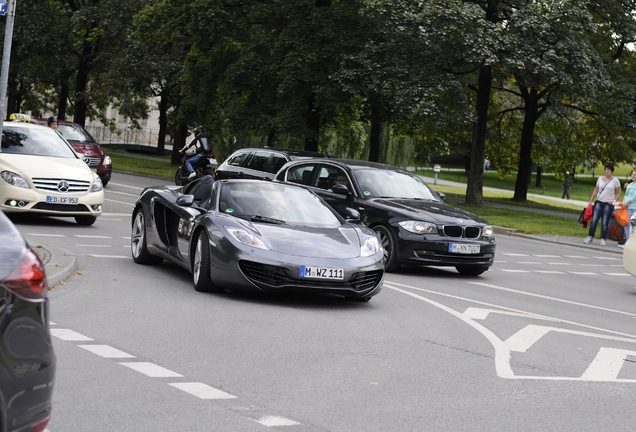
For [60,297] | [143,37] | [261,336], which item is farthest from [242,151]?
[143,37]

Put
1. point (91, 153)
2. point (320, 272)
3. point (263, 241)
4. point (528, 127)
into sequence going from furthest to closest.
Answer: point (528, 127), point (91, 153), point (263, 241), point (320, 272)

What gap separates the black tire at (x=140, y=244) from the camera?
1474 centimetres

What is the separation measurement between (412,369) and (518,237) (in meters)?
21.2

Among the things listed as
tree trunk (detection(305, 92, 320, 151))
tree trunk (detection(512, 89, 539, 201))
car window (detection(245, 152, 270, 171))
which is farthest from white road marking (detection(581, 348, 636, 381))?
tree trunk (detection(512, 89, 539, 201))

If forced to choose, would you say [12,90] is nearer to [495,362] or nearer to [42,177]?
[42,177]

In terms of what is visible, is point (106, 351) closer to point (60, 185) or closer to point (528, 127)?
point (60, 185)

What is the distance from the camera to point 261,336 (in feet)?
32.1

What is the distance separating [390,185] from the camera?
59.1ft

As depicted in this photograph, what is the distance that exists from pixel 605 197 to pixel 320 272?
680 inches

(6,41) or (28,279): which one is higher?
(6,41)

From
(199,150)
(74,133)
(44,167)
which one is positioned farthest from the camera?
(74,133)

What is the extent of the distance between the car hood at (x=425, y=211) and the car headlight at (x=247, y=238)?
4.81 m

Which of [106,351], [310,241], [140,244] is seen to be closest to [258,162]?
[140,244]

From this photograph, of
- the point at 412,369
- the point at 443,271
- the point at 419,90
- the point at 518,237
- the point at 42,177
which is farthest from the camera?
the point at 419,90
